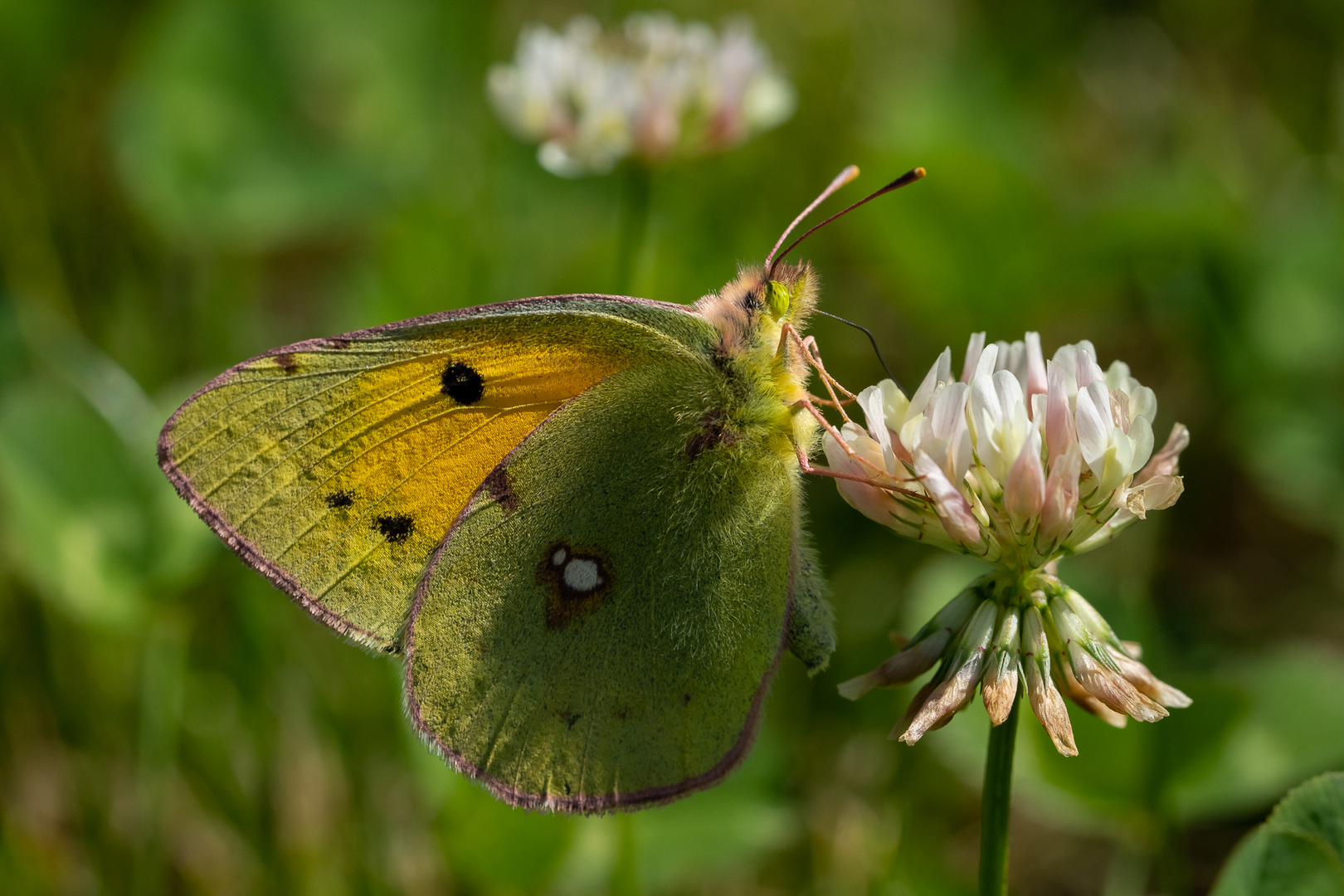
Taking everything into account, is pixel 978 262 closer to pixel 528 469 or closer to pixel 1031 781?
pixel 1031 781

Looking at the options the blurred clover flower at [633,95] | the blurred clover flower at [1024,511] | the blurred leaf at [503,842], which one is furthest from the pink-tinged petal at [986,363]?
the blurred clover flower at [633,95]

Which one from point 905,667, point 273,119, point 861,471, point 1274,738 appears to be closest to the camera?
point 905,667

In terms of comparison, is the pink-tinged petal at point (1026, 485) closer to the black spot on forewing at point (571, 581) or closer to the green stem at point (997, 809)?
the green stem at point (997, 809)

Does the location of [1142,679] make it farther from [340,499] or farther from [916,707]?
[340,499]

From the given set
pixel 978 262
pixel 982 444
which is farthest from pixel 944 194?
pixel 982 444

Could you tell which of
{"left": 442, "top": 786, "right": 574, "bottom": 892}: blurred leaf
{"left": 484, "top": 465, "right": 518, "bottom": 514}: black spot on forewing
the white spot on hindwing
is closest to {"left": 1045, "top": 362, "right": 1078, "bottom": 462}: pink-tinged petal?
the white spot on hindwing

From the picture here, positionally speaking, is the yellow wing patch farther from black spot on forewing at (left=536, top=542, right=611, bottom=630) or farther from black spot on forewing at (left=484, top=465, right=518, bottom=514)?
black spot on forewing at (left=536, top=542, right=611, bottom=630)

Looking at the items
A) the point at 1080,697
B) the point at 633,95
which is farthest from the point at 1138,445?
the point at 633,95
